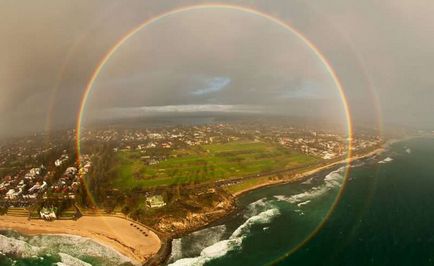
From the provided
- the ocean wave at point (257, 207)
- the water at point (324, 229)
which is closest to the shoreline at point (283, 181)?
the water at point (324, 229)

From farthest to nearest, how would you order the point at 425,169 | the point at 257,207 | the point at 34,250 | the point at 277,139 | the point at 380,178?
the point at 277,139 → the point at 425,169 → the point at 380,178 → the point at 257,207 → the point at 34,250

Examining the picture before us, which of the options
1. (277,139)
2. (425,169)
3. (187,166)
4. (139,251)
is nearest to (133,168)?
(187,166)

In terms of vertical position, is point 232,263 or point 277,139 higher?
point 277,139

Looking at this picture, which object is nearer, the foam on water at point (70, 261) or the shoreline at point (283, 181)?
the foam on water at point (70, 261)

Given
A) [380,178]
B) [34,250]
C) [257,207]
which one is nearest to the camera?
[34,250]

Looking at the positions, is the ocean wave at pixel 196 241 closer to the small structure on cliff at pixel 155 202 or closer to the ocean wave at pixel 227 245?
the ocean wave at pixel 227 245


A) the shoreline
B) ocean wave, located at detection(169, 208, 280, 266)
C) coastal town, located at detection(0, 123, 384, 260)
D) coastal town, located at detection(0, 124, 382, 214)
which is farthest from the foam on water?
coastal town, located at detection(0, 124, 382, 214)

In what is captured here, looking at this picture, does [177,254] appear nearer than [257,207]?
Yes

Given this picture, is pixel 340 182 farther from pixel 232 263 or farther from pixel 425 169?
pixel 232 263
